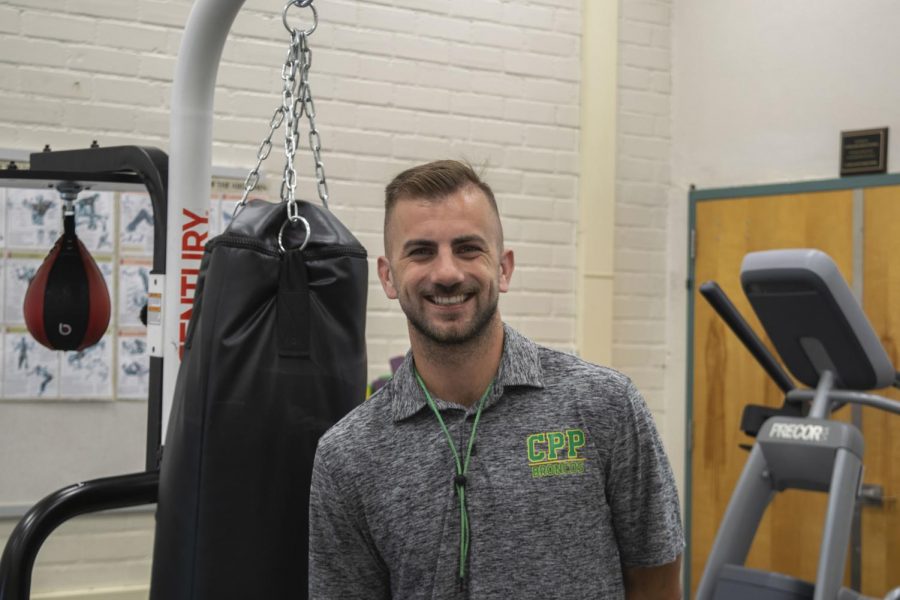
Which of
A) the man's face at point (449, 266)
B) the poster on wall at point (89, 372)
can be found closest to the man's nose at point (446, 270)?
the man's face at point (449, 266)

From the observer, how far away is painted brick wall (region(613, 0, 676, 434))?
15.1 feet

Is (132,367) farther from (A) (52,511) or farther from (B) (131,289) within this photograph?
(A) (52,511)

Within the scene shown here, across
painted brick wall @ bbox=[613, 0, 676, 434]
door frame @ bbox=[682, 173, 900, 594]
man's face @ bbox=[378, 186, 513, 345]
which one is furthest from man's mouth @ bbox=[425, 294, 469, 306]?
painted brick wall @ bbox=[613, 0, 676, 434]

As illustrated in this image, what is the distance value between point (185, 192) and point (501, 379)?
684mm

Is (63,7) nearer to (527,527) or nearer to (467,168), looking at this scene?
(467,168)

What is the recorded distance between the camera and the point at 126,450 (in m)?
3.59

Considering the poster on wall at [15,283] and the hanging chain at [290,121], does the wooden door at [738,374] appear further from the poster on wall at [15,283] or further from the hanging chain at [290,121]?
the hanging chain at [290,121]

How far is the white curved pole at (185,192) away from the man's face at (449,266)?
49 cm

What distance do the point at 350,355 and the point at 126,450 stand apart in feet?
7.66

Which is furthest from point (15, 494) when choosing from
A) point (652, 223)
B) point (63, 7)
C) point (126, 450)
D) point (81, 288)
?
point (652, 223)

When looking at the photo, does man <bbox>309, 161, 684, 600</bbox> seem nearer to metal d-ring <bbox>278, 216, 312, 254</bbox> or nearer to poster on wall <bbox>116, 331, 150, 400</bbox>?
metal d-ring <bbox>278, 216, 312, 254</bbox>

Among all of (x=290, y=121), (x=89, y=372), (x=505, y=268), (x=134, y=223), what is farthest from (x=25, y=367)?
(x=505, y=268)

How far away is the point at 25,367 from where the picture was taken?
3.46 meters

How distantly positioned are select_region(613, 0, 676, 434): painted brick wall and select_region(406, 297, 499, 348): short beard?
317cm
